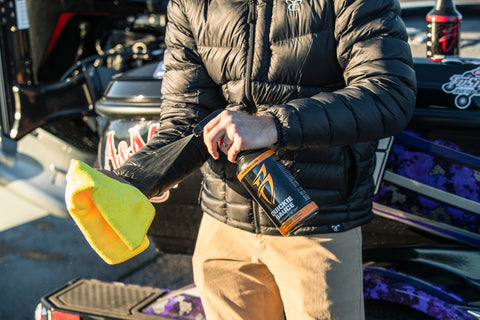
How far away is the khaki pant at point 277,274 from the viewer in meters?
1.42

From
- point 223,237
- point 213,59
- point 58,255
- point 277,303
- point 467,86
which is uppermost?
point 213,59

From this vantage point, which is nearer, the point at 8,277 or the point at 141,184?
the point at 141,184

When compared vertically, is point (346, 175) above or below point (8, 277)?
above

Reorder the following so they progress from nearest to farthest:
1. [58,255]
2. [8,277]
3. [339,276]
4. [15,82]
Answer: [339,276]
[15,82]
[8,277]
[58,255]

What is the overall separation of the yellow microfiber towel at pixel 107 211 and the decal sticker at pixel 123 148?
76 centimetres

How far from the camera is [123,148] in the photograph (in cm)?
215

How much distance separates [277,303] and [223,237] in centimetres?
26

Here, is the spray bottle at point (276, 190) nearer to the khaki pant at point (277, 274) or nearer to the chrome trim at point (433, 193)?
the khaki pant at point (277, 274)

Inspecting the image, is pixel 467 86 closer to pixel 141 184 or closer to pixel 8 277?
pixel 141 184

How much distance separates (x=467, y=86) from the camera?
69.4 inches

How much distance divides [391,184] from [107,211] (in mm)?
→ 1035

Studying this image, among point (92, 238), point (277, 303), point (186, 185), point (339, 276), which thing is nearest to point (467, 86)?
point (339, 276)

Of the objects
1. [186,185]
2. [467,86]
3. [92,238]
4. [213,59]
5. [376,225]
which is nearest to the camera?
[92,238]

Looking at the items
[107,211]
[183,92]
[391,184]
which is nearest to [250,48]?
[183,92]
